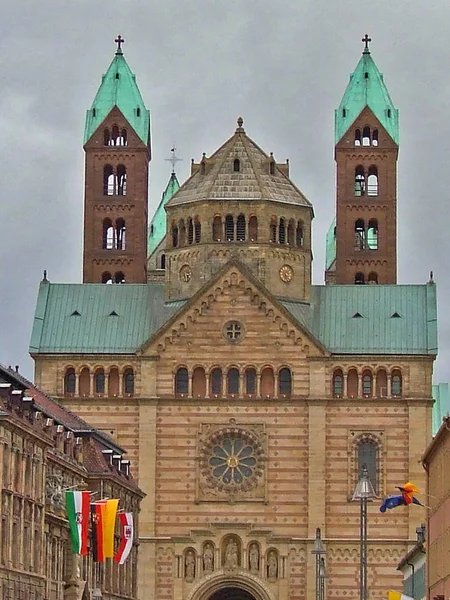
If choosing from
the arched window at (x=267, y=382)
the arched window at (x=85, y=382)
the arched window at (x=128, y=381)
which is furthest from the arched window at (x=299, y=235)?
the arched window at (x=85, y=382)

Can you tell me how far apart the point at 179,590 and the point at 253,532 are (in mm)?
4917

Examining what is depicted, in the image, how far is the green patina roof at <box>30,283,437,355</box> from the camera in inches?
4670

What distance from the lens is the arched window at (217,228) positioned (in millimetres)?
122000

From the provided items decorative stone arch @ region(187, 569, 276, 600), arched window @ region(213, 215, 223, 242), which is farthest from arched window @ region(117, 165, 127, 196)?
decorative stone arch @ region(187, 569, 276, 600)

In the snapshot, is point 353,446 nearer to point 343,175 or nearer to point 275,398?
point 275,398

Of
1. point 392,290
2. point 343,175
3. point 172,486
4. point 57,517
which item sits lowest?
point 57,517

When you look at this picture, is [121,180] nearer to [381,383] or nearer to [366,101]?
[366,101]

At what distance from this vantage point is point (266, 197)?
400ft

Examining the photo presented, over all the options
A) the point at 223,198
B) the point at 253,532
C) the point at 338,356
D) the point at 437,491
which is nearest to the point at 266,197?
the point at 223,198

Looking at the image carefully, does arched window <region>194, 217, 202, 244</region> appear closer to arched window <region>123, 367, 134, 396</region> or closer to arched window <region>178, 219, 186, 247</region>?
arched window <region>178, 219, 186, 247</region>

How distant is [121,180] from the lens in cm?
12950

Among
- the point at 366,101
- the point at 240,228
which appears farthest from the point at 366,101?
the point at 240,228

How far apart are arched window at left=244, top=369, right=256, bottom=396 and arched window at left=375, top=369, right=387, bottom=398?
647 cm

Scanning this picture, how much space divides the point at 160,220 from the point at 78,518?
75874 mm
